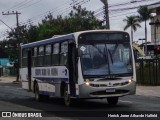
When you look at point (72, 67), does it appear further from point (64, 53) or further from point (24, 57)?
point (24, 57)

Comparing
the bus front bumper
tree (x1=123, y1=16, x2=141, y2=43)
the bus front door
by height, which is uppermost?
tree (x1=123, y1=16, x2=141, y2=43)

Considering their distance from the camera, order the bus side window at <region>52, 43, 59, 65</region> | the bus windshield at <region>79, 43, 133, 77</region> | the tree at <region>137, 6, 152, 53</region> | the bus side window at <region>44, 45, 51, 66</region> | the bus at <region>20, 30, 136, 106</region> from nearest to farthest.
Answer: the bus at <region>20, 30, 136, 106</region>, the bus windshield at <region>79, 43, 133, 77</region>, the bus side window at <region>52, 43, 59, 65</region>, the bus side window at <region>44, 45, 51, 66</region>, the tree at <region>137, 6, 152, 53</region>

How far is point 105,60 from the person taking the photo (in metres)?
20.4

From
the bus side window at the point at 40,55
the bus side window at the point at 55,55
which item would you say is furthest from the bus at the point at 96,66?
the bus side window at the point at 40,55

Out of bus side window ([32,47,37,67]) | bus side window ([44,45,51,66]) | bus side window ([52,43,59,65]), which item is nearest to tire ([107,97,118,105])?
bus side window ([52,43,59,65])

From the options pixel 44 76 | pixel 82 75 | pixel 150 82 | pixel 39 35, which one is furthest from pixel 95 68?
pixel 39 35

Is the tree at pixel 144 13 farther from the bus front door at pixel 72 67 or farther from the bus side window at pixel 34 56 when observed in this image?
the bus front door at pixel 72 67

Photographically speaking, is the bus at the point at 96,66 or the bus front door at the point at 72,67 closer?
the bus at the point at 96,66

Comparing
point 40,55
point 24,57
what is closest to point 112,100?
point 40,55

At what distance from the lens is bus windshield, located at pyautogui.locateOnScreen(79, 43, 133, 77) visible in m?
20.2

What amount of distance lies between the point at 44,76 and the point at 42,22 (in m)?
48.5

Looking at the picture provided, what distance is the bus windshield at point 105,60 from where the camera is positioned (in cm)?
2022

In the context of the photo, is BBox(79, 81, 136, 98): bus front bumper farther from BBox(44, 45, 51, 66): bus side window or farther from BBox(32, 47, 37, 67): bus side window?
BBox(32, 47, 37, 67): bus side window

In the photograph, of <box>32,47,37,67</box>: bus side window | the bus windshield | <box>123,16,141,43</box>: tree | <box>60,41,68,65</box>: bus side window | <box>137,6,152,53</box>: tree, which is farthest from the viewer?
<box>123,16,141,43</box>: tree
